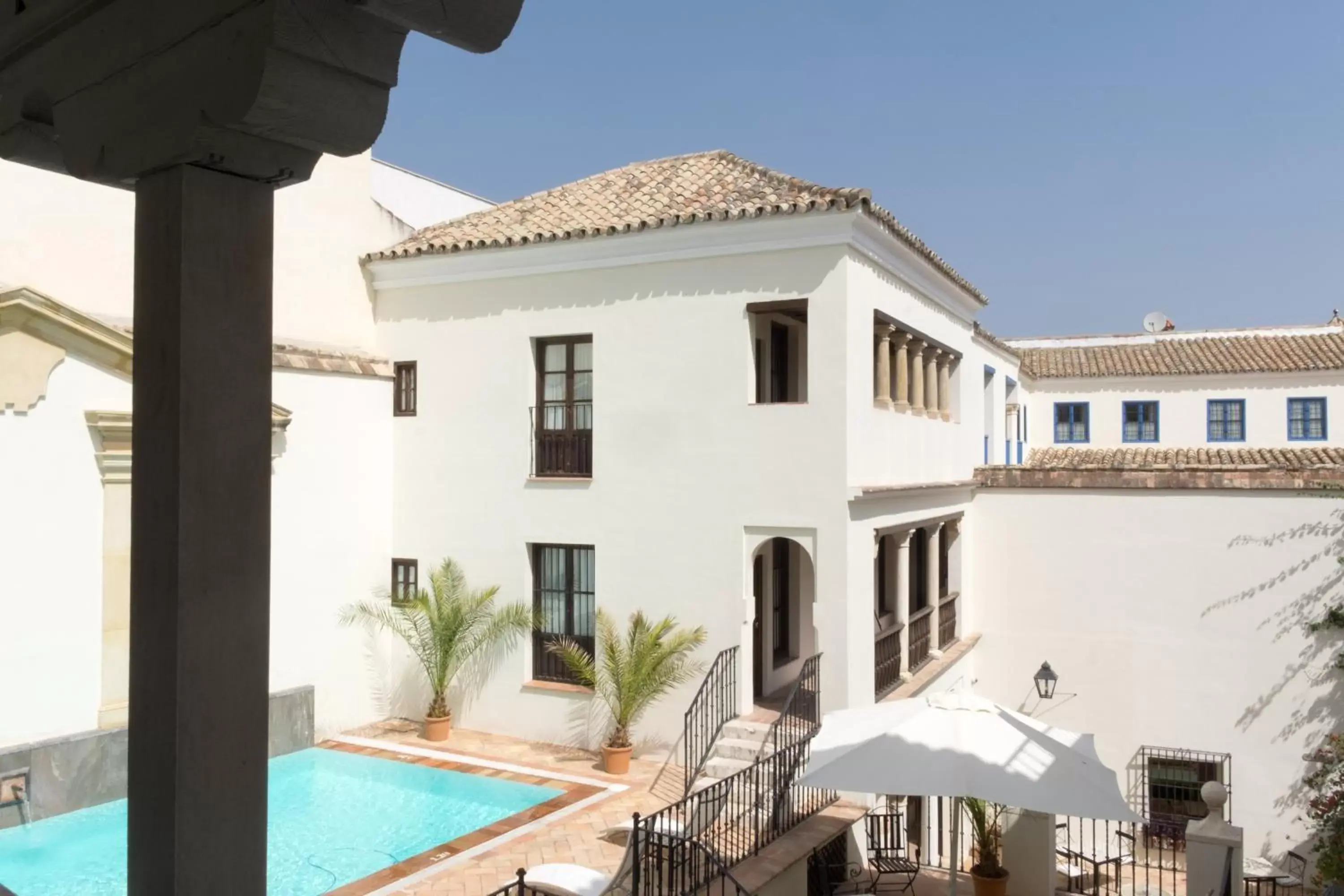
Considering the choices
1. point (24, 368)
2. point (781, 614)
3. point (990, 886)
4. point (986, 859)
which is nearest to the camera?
point (990, 886)

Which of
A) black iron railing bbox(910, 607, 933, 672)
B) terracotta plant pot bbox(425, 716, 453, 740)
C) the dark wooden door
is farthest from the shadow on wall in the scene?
terracotta plant pot bbox(425, 716, 453, 740)

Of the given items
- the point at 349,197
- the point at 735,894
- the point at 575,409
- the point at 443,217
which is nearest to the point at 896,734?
the point at 735,894

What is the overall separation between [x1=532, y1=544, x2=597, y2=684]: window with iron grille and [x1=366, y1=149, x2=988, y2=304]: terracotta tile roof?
13.8ft

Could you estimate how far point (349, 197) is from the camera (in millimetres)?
15188

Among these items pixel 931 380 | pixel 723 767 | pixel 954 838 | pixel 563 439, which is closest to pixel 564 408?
pixel 563 439

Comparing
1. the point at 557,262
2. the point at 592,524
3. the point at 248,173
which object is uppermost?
the point at 557,262

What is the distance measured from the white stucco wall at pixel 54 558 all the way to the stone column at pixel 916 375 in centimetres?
1038

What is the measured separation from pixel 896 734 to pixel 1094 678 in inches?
384

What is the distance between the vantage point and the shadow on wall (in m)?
15.6

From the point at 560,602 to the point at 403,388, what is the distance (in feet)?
13.1

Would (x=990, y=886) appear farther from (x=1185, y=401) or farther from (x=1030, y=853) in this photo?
(x=1185, y=401)

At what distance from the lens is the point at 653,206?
1365cm

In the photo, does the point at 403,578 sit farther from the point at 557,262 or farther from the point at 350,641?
the point at 557,262

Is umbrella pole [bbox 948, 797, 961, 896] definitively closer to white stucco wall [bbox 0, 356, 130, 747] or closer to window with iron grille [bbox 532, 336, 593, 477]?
window with iron grille [bbox 532, 336, 593, 477]
